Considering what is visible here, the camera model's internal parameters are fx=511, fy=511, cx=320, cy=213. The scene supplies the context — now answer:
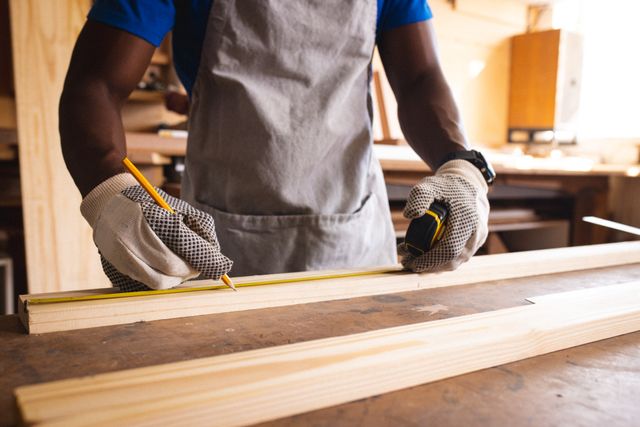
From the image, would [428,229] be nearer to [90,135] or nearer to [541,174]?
[90,135]

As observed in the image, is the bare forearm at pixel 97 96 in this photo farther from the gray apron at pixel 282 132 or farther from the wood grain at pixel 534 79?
the wood grain at pixel 534 79

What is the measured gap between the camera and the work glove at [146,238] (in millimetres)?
788

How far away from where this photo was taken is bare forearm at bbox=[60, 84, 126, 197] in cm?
94

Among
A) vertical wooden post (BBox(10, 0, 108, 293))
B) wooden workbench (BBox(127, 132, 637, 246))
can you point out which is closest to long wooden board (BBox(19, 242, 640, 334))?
vertical wooden post (BBox(10, 0, 108, 293))

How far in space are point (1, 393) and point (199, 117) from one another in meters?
0.80

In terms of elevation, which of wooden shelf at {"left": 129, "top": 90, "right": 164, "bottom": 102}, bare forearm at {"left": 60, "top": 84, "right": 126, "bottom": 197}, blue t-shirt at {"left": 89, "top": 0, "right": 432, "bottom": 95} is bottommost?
bare forearm at {"left": 60, "top": 84, "right": 126, "bottom": 197}

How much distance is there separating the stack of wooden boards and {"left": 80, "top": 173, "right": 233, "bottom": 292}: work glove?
0.27 metres

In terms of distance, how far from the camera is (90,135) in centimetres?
99

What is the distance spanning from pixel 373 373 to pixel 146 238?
41 centimetres

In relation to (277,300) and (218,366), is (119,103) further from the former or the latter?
(218,366)

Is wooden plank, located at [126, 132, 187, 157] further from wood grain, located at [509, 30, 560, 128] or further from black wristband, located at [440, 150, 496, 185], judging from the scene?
wood grain, located at [509, 30, 560, 128]

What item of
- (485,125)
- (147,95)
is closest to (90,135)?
(147,95)

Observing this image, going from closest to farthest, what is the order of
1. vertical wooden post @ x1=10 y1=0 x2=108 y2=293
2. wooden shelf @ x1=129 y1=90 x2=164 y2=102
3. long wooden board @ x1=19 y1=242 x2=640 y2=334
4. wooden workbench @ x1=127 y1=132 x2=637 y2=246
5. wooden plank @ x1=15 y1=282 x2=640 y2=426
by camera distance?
wooden plank @ x1=15 y1=282 x2=640 y2=426 < long wooden board @ x1=19 y1=242 x2=640 y2=334 < vertical wooden post @ x1=10 y1=0 x2=108 y2=293 < wooden workbench @ x1=127 y1=132 x2=637 y2=246 < wooden shelf @ x1=129 y1=90 x2=164 y2=102

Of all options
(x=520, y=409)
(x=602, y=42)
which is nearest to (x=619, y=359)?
(x=520, y=409)
